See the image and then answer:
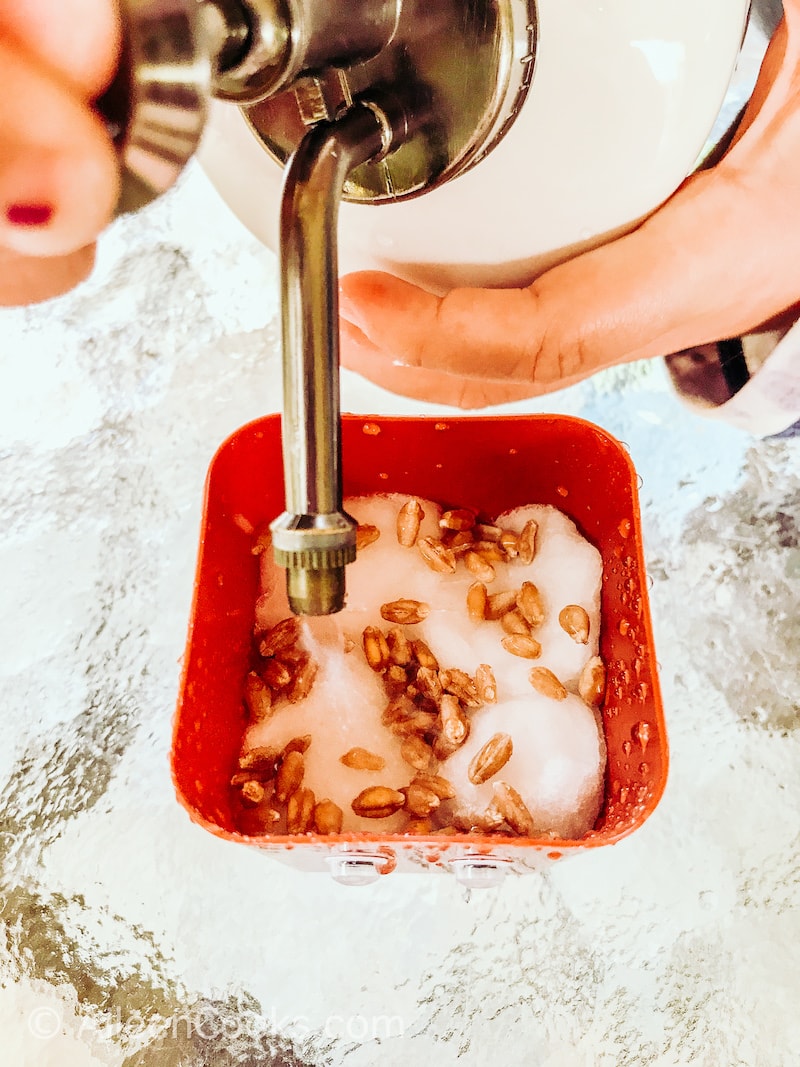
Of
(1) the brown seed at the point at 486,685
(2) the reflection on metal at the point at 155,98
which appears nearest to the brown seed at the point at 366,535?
(1) the brown seed at the point at 486,685

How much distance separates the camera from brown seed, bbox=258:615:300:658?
0.52m

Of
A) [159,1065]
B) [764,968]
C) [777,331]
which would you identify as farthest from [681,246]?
[159,1065]

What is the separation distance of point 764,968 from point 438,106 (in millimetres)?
549

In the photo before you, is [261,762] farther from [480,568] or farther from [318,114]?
[318,114]

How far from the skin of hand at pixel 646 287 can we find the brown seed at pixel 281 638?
0.21 metres

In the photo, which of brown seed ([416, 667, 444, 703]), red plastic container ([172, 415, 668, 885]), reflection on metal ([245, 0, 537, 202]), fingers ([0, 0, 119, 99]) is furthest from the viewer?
brown seed ([416, 667, 444, 703])

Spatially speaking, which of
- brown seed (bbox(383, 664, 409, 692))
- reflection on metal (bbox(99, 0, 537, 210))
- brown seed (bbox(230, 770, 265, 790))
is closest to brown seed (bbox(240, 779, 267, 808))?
brown seed (bbox(230, 770, 265, 790))

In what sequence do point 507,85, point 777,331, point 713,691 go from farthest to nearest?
point 713,691, point 777,331, point 507,85

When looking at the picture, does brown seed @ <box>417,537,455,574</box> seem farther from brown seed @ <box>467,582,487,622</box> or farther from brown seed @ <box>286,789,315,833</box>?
brown seed @ <box>286,789,315,833</box>

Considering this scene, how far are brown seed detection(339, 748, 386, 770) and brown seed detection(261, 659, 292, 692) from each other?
0.07m

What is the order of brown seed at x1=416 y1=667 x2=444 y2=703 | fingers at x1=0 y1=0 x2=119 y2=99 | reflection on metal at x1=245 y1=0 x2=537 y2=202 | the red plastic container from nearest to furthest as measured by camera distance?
fingers at x1=0 y1=0 x2=119 y2=99 < reflection on metal at x1=245 y1=0 x2=537 y2=202 < the red plastic container < brown seed at x1=416 y1=667 x2=444 y2=703

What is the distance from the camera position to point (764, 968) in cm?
50

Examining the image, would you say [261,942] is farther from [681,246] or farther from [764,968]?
[681,246]

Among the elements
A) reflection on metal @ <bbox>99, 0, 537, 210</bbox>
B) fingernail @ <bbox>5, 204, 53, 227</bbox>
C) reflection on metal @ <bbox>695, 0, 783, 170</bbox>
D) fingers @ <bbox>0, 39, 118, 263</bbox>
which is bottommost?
fingernail @ <bbox>5, 204, 53, 227</bbox>
